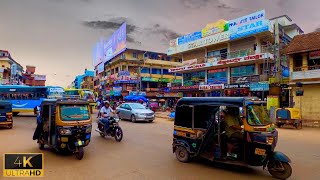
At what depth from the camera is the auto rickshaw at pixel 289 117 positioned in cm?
1844

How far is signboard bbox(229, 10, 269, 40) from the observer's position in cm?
2781

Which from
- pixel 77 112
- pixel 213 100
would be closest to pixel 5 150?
pixel 77 112

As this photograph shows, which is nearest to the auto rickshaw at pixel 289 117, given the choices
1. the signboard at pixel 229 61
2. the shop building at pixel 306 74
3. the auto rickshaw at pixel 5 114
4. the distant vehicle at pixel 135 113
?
the shop building at pixel 306 74

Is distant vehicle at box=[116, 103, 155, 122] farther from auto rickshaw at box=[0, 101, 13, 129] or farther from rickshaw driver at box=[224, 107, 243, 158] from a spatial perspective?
rickshaw driver at box=[224, 107, 243, 158]

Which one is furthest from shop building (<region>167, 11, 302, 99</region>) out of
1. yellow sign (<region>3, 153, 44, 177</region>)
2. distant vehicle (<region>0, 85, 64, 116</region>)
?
yellow sign (<region>3, 153, 44, 177</region>)

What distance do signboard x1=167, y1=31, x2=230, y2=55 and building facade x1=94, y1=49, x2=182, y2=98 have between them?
37.1 feet

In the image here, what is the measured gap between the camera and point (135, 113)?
21.0m

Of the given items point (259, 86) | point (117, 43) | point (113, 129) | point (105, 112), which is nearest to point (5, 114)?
point (105, 112)

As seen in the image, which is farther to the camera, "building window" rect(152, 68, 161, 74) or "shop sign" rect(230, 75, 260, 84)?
"building window" rect(152, 68, 161, 74)

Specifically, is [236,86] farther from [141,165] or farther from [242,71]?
[141,165]

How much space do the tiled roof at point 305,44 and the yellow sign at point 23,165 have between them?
68.9 feet

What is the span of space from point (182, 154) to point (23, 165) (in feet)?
15.3

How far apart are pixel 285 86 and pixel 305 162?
17.1 metres

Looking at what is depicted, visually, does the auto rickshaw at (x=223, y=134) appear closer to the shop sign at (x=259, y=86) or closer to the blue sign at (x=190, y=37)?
the shop sign at (x=259, y=86)
